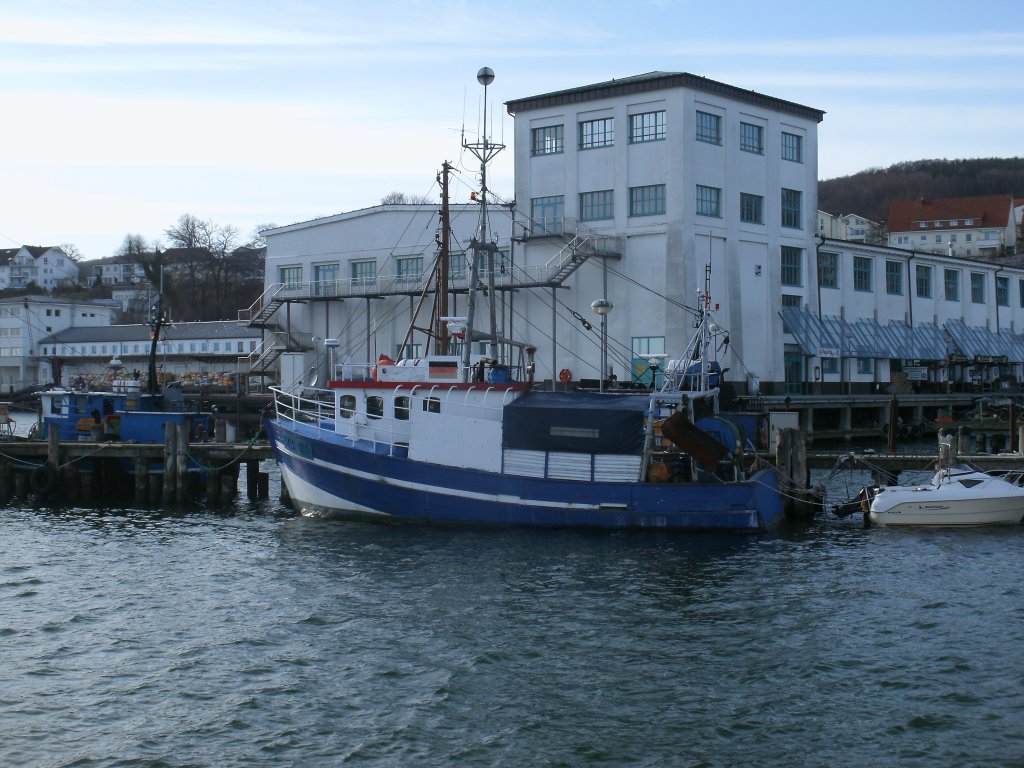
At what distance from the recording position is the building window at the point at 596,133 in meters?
54.8

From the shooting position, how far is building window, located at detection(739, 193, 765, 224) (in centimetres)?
5616

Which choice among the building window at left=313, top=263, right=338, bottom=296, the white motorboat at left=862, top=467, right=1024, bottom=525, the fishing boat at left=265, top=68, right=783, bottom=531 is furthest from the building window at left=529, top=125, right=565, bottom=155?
the white motorboat at left=862, top=467, right=1024, bottom=525

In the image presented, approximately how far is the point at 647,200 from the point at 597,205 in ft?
9.08

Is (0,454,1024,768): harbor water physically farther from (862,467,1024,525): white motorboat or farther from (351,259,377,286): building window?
(351,259,377,286): building window

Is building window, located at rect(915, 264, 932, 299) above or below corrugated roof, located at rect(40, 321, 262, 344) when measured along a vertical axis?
above

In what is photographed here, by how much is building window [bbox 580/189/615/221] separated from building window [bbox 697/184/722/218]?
169 inches

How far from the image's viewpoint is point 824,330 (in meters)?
60.2

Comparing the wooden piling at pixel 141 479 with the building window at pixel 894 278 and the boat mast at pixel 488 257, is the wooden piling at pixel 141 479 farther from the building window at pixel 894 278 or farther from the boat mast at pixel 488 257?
the building window at pixel 894 278

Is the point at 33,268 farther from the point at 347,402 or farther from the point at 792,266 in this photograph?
the point at 347,402

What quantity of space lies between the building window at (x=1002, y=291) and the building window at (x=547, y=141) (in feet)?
125

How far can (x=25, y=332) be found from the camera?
116125mm

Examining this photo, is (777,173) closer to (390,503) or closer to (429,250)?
(429,250)


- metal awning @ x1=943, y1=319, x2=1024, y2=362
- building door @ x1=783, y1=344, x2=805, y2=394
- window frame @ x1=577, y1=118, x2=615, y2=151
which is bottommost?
building door @ x1=783, y1=344, x2=805, y2=394

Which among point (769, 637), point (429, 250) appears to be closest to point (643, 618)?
point (769, 637)
